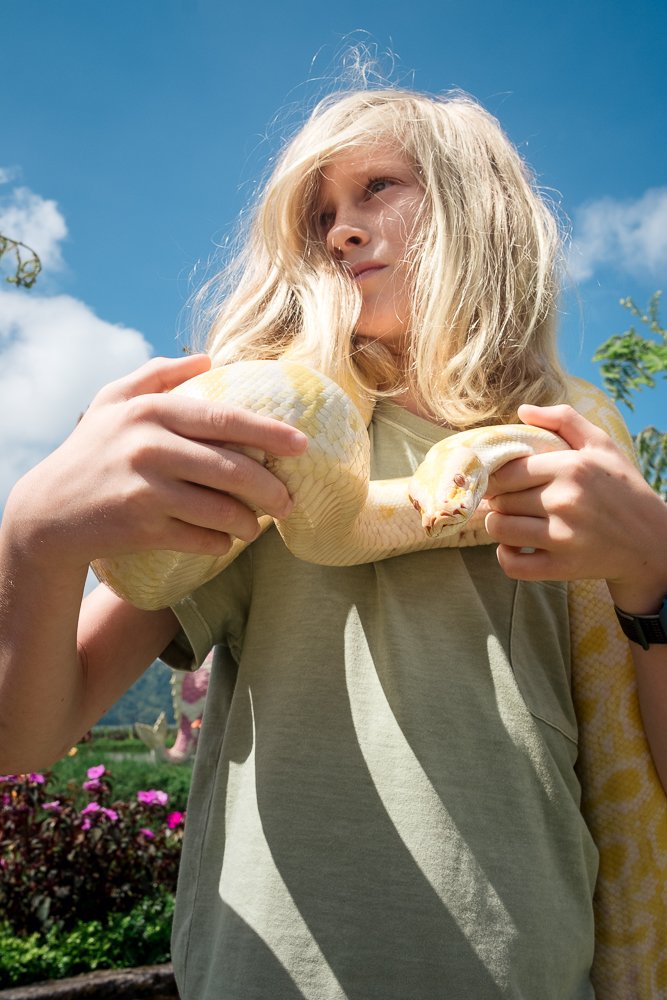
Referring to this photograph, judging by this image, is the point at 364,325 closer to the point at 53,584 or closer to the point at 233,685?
the point at 233,685

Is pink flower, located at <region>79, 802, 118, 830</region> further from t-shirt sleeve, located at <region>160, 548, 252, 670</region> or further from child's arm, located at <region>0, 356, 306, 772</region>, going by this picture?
child's arm, located at <region>0, 356, 306, 772</region>

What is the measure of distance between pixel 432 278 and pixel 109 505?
1017 mm

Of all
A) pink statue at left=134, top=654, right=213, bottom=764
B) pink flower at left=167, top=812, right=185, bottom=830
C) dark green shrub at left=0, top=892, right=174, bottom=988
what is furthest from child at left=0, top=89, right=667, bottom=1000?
pink statue at left=134, top=654, right=213, bottom=764

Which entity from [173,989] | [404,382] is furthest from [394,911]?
[173,989]

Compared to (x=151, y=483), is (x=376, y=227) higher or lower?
higher

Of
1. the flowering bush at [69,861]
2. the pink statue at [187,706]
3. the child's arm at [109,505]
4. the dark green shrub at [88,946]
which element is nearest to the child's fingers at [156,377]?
the child's arm at [109,505]

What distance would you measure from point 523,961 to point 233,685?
710 millimetres

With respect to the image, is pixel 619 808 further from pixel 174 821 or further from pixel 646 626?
pixel 174 821

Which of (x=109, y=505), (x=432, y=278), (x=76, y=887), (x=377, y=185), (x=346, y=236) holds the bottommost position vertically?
(x=76, y=887)

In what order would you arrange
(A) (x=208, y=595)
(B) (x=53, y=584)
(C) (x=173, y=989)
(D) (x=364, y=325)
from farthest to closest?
(C) (x=173, y=989) < (D) (x=364, y=325) < (A) (x=208, y=595) < (B) (x=53, y=584)

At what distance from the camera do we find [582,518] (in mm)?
1387

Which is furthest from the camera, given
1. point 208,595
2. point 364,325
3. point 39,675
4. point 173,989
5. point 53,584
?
point 173,989

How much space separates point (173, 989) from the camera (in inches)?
179

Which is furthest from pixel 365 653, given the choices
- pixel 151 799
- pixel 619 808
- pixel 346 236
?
pixel 151 799
